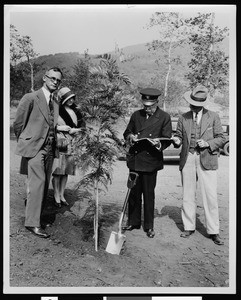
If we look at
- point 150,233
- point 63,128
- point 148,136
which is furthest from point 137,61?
point 150,233

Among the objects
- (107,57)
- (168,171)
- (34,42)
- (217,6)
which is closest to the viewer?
(107,57)

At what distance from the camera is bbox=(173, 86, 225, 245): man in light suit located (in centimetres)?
530

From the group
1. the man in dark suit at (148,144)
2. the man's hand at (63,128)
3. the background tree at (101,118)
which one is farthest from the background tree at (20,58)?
the man in dark suit at (148,144)

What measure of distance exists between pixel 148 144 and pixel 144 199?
682 mm

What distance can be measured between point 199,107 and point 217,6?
1217 millimetres

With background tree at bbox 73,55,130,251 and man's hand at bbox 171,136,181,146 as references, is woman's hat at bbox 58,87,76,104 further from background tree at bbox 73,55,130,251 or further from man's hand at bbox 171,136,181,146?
man's hand at bbox 171,136,181,146

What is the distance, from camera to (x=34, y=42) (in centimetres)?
556

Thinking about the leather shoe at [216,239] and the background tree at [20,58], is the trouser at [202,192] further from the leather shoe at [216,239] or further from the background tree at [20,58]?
the background tree at [20,58]

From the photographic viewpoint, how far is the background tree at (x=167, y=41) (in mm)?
5379

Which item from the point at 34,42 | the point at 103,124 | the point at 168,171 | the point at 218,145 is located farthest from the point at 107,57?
the point at 168,171

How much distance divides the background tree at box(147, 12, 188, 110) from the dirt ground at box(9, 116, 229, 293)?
5.56 feet

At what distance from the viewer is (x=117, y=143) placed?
5012 millimetres

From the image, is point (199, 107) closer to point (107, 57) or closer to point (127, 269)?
point (107, 57)

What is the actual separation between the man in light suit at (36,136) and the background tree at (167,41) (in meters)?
1.41
